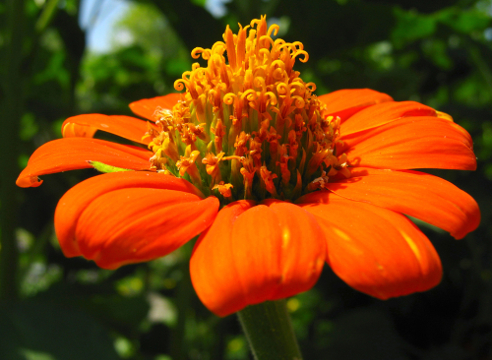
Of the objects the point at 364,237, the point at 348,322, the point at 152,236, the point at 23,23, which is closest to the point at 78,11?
the point at 23,23

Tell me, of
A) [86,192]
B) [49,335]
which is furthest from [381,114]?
[49,335]

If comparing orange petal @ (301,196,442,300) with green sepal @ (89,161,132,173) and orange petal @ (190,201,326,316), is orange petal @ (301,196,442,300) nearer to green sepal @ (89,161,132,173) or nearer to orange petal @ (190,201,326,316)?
orange petal @ (190,201,326,316)

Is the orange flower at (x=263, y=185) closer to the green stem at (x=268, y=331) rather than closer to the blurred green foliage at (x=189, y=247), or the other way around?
the green stem at (x=268, y=331)

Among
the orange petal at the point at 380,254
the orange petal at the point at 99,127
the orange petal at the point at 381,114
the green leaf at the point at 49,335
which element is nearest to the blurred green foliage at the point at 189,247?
the green leaf at the point at 49,335

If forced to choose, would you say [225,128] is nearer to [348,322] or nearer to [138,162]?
[138,162]

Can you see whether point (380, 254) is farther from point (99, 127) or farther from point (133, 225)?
point (99, 127)

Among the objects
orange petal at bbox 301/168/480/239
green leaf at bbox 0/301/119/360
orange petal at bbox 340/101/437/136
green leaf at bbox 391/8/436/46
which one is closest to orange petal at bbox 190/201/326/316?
orange petal at bbox 301/168/480/239
